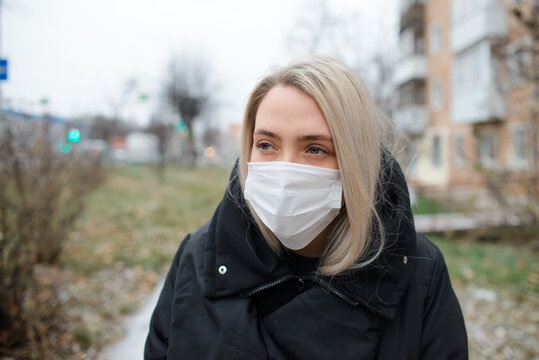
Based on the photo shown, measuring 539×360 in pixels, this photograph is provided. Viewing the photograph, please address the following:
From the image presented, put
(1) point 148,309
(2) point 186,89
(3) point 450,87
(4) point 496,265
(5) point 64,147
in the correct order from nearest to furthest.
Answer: (1) point 148,309
(4) point 496,265
(5) point 64,147
(3) point 450,87
(2) point 186,89

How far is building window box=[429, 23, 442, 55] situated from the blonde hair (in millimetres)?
21350

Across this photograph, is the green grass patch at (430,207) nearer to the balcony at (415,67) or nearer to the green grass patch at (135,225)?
the green grass patch at (135,225)

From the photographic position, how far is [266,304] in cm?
146

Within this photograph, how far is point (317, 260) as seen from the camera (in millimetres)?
1556

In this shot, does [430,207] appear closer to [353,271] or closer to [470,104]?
[470,104]

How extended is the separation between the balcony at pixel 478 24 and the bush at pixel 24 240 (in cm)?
1525

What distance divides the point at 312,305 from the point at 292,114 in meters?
0.72

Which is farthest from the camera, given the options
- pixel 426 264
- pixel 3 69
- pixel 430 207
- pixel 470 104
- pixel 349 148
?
pixel 470 104

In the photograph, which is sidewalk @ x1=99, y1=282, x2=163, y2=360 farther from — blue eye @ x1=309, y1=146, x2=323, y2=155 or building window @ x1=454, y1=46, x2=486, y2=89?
building window @ x1=454, y1=46, x2=486, y2=89

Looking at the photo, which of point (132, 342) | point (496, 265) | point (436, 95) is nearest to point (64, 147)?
point (132, 342)

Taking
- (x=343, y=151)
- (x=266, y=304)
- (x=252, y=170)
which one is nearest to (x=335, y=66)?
(x=343, y=151)

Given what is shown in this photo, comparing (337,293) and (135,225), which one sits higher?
(337,293)

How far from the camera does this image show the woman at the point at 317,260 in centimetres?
134

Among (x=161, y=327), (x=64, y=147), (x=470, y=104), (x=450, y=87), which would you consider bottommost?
(x=161, y=327)
